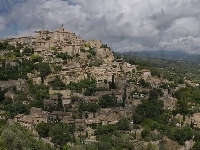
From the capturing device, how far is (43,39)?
47594 mm

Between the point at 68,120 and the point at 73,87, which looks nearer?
the point at 68,120

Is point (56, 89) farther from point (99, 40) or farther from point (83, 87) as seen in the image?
point (99, 40)

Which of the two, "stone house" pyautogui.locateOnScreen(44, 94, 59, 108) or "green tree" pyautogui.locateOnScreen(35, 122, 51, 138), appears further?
"stone house" pyautogui.locateOnScreen(44, 94, 59, 108)

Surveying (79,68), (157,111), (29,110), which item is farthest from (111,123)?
(79,68)

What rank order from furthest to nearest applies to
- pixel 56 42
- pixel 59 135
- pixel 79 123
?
pixel 56 42
pixel 79 123
pixel 59 135

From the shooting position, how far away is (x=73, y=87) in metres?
37.1

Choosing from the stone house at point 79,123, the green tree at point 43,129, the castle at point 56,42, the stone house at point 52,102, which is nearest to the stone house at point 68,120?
the stone house at point 79,123

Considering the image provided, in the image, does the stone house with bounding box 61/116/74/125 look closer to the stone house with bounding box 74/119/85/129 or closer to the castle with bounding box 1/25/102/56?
the stone house with bounding box 74/119/85/129

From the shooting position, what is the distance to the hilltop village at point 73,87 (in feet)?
104

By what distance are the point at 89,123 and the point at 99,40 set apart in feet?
71.0

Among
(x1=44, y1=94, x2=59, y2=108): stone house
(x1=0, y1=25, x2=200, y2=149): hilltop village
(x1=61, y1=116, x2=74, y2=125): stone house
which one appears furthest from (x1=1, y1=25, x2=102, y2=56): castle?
(x1=61, y1=116, x2=74, y2=125): stone house

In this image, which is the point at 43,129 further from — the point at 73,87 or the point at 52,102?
the point at 73,87

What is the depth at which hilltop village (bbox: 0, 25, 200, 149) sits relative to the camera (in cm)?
3183

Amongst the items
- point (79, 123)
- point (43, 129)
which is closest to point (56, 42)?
point (79, 123)
